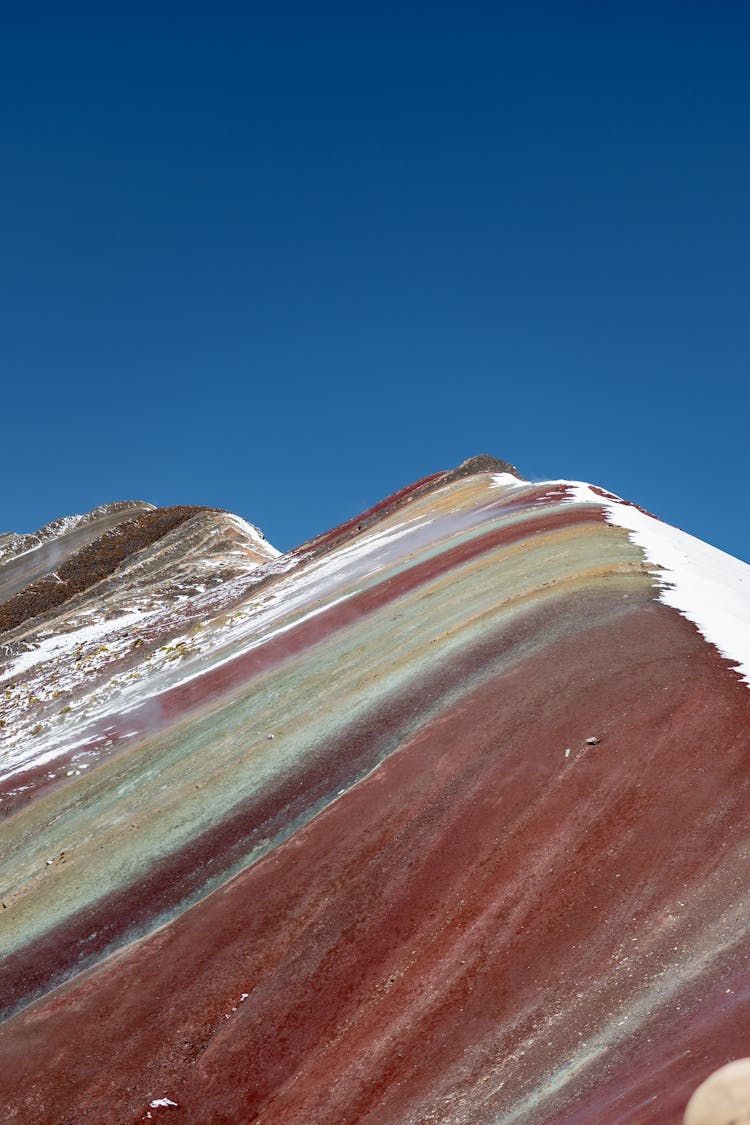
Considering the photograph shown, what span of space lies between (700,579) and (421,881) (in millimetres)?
13649

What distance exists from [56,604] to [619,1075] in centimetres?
6588

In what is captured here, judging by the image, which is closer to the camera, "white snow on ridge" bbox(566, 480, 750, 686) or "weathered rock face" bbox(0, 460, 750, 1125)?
"weathered rock face" bbox(0, 460, 750, 1125)

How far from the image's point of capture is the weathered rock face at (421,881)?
10.3 m

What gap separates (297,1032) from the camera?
12148 mm

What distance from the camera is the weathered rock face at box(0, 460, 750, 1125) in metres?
10.3

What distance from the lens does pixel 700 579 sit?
23.5 meters

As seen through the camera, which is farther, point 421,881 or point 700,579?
point 700,579

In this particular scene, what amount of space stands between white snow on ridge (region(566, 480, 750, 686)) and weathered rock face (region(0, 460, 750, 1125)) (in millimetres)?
236

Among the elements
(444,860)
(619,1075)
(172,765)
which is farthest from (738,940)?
(172,765)

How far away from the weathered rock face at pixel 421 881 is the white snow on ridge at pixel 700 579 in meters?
0.24

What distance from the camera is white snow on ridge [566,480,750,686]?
59.0ft

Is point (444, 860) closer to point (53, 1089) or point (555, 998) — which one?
point (555, 998)

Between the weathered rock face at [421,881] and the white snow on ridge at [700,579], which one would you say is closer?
the weathered rock face at [421,881]

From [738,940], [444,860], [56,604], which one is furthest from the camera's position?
[56,604]
